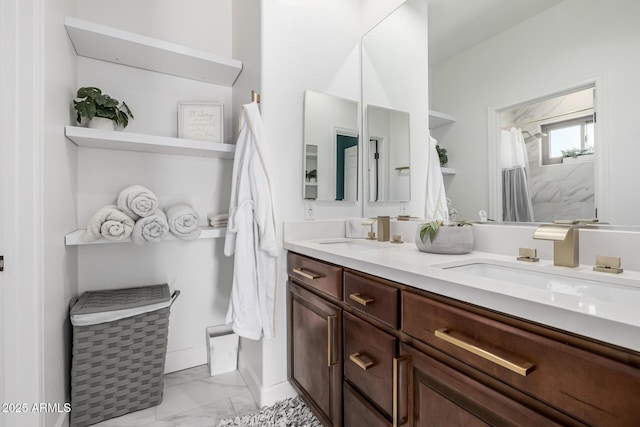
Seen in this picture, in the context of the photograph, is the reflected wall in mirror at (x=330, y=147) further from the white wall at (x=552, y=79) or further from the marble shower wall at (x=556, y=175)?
the marble shower wall at (x=556, y=175)

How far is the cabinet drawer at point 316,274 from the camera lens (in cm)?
121

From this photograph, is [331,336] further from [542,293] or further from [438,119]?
[438,119]

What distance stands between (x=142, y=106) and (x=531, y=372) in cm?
225

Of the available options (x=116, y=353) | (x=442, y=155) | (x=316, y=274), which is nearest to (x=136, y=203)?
(x=116, y=353)

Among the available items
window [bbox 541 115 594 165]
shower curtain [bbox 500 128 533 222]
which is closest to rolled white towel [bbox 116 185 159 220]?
shower curtain [bbox 500 128 533 222]

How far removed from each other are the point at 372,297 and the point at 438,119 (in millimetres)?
975

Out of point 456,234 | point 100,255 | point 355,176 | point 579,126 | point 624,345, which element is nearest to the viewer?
point 624,345

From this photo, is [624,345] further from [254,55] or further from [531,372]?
[254,55]

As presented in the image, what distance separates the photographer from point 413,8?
1640 millimetres

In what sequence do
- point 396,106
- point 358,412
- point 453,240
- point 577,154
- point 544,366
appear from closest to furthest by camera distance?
point 544,366
point 577,154
point 358,412
point 453,240
point 396,106

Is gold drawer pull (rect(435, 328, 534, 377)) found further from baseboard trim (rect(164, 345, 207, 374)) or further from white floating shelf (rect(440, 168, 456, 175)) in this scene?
baseboard trim (rect(164, 345, 207, 374))

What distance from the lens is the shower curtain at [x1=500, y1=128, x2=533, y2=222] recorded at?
1.14 m

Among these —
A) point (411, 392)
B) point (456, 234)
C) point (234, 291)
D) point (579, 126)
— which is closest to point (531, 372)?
point (411, 392)

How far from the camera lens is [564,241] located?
3.02ft
